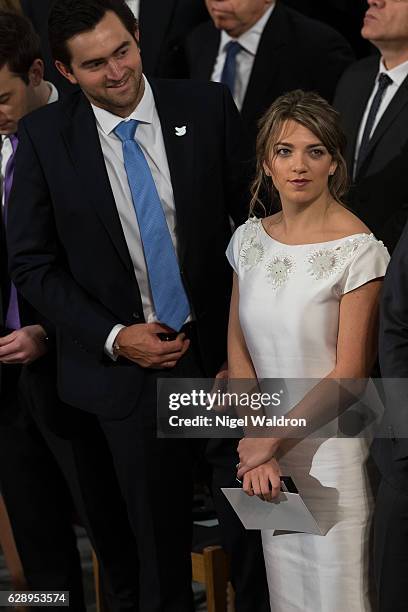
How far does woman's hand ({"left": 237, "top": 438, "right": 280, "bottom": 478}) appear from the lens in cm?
272

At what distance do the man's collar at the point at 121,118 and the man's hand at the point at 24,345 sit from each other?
0.66 m

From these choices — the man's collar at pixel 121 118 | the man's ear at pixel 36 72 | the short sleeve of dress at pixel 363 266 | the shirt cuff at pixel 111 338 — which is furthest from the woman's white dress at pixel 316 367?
the man's ear at pixel 36 72

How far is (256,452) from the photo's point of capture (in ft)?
8.98

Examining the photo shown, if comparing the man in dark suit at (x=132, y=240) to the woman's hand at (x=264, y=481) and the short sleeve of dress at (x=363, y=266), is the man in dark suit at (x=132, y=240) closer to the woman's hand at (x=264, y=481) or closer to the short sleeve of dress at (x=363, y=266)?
the woman's hand at (x=264, y=481)

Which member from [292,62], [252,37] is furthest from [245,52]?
[292,62]

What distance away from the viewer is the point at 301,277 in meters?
2.70

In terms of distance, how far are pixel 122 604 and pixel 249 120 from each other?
1589mm

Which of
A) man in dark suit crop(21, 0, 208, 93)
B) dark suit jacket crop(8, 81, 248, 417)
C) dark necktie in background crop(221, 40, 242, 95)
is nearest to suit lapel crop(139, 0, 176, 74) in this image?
man in dark suit crop(21, 0, 208, 93)

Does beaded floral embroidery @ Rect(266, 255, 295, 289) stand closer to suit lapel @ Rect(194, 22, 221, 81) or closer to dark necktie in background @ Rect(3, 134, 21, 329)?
dark necktie in background @ Rect(3, 134, 21, 329)

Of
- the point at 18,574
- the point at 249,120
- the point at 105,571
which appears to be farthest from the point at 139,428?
the point at 249,120

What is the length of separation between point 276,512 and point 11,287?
45.9 inches

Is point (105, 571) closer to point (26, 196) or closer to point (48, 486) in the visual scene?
point (48, 486)

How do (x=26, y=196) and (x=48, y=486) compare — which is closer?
(x=26, y=196)

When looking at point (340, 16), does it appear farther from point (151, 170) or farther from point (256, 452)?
point (256, 452)
